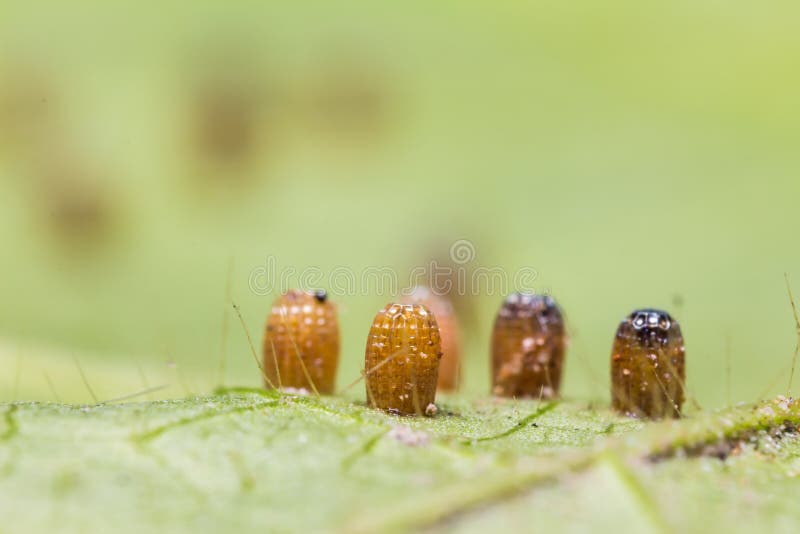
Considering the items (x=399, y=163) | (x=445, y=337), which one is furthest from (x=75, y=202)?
(x=445, y=337)

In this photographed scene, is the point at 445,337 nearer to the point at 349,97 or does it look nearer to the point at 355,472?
the point at 355,472

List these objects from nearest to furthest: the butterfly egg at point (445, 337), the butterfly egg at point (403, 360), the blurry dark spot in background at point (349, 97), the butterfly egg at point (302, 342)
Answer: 1. the butterfly egg at point (403, 360)
2. the butterfly egg at point (302, 342)
3. the butterfly egg at point (445, 337)
4. the blurry dark spot in background at point (349, 97)

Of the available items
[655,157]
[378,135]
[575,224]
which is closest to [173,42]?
[378,135]

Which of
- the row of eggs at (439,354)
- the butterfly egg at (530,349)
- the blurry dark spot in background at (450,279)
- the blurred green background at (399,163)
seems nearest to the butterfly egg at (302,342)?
the row of eggs at (439,354)

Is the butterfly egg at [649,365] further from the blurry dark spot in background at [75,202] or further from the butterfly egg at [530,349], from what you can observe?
the blurry dark spot in background at [75,202]

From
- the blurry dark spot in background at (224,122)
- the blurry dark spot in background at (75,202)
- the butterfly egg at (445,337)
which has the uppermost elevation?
the blurry dark spot in background at (224,122)

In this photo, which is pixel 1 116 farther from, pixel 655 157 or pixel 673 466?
pixel 673 466
